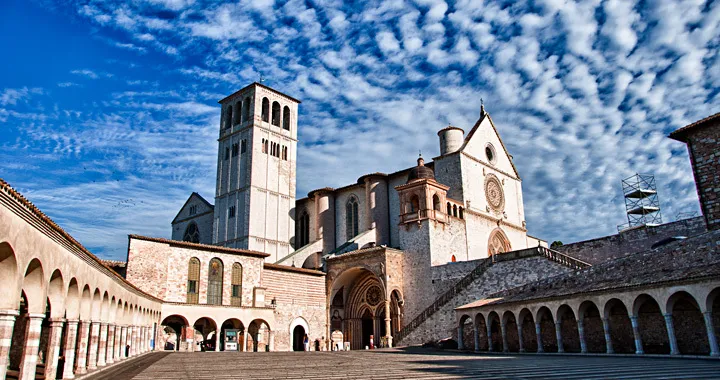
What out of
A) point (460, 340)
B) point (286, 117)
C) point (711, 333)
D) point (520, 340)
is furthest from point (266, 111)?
point (711, 333)

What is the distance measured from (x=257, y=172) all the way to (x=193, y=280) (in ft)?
64.4

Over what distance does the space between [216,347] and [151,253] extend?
6.81 metres

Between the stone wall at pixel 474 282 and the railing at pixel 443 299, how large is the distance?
22 centimetres

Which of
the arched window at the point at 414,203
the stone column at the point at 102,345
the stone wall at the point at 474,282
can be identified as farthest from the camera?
the arched window at the point at 414,203

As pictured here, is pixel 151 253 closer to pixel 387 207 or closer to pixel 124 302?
pixel 124 302

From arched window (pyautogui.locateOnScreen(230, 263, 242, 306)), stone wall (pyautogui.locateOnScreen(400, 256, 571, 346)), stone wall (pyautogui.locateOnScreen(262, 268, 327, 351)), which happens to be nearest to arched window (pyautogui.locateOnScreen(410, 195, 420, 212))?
stone wall (pyautogui.locateOnScreen(400, 256, 571, 346))

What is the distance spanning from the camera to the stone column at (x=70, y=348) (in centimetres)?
1240

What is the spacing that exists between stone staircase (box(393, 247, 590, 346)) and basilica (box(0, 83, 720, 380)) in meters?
0.10

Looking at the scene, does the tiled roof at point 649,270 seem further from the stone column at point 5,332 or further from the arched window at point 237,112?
the arched window at point 237,112

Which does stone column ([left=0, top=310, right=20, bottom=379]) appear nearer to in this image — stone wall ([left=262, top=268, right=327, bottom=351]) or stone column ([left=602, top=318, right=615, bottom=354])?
stone column ([left=602, top=318, right=615, bottom=354])

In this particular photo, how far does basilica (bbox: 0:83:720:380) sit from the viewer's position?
1369 cm

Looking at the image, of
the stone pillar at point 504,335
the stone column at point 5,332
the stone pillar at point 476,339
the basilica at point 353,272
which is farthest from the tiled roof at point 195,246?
the stone column at point 5,332

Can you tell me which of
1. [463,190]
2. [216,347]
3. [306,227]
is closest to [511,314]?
[463,190]

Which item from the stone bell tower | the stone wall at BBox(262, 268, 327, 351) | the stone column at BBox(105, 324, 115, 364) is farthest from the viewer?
the stone bell tower
